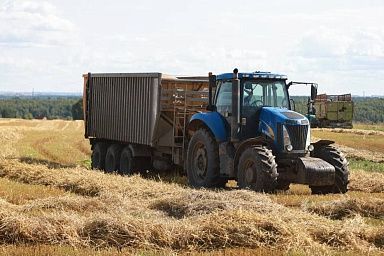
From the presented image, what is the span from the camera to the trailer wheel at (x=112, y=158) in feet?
67.7

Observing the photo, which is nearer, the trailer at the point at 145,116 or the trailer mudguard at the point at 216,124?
the trailer mudguard at the point at 216,124

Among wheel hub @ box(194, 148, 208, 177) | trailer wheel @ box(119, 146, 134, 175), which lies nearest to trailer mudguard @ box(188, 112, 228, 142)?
wheel hub @ box(194, 148, 208, 177)

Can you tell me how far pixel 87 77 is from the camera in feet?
75.3

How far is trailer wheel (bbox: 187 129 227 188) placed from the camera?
50.4 ft

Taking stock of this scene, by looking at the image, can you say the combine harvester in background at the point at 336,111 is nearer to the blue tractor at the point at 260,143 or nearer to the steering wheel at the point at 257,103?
the blue tractor at the point at 260,143

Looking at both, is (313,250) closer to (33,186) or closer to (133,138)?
(33,186)

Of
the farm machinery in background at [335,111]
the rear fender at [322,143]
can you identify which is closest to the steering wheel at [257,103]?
the rear fender at [322,143]

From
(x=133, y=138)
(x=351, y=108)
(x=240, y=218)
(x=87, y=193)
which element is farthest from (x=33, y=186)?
(x=351, y=108)

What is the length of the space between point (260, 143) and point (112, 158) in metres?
7.60

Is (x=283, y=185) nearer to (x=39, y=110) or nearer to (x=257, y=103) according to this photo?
(x=257, y=103)

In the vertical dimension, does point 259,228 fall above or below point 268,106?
below

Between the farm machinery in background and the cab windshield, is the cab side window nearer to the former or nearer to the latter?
the cab windshield

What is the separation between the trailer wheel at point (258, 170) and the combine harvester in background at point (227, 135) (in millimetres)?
20

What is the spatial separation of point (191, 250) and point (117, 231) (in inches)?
44.1
